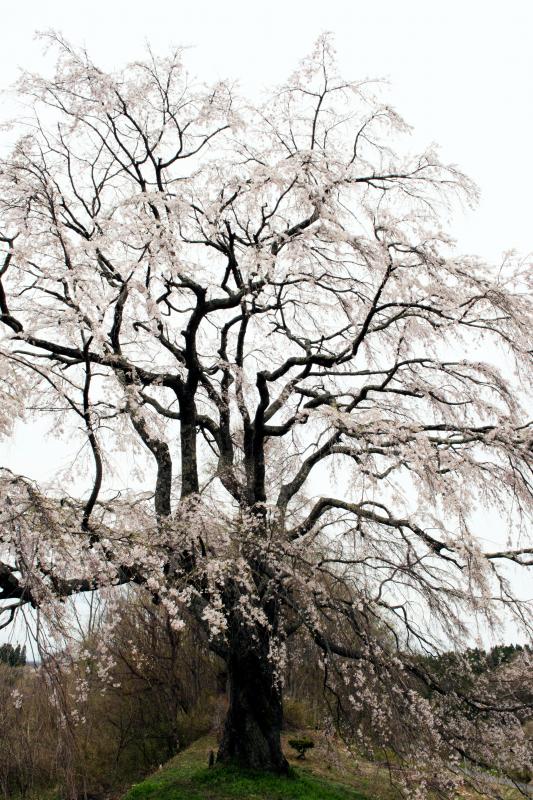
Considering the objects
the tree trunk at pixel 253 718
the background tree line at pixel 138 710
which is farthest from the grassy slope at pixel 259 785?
the background tree line at pixel 138 710

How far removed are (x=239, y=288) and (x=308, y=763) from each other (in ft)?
27.5

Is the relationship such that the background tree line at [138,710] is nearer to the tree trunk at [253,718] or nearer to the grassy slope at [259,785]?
the tree trunk at [253,718]

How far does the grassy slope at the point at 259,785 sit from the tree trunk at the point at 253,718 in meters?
0.19

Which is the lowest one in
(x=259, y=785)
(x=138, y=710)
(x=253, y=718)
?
(x=259, y=785)

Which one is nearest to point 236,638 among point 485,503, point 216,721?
point 485,503

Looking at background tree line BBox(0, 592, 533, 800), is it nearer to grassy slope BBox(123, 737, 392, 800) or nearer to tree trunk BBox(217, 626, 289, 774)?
tree trunk BBox(217, 626, 289, 774)

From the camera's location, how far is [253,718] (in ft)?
28.0

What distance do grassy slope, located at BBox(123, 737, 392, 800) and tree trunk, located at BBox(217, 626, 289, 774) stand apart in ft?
0.63

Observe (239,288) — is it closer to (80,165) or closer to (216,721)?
(80,165)

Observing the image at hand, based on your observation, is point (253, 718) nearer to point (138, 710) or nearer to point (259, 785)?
point (259, 785)

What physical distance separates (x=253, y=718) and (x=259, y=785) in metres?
0.81

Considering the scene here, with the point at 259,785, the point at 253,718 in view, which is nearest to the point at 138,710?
the point at 253,718

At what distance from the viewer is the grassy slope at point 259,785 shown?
25.8 ft

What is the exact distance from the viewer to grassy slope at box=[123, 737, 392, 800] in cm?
786
